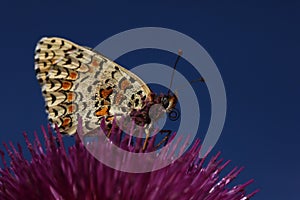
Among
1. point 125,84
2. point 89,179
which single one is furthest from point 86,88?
point 89,179

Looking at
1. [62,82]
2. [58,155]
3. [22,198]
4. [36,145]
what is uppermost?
[62,82]

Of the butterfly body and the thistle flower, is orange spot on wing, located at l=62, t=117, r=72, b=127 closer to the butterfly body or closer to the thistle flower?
the butterfly body

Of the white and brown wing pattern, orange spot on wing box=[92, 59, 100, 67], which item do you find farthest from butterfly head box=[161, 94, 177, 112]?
orange spot on wing box=[92, 59, 100, 67]

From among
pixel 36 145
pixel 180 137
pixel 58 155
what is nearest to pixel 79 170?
pixel 58 155

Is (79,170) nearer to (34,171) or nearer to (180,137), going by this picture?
(34,171)

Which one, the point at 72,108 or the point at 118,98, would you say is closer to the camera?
the point at 72,108

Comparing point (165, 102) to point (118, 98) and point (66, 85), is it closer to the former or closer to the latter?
point (118, 98)

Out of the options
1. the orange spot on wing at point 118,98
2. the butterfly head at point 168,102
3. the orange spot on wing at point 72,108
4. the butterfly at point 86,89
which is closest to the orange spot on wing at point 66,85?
the butterfly at point 86,89
